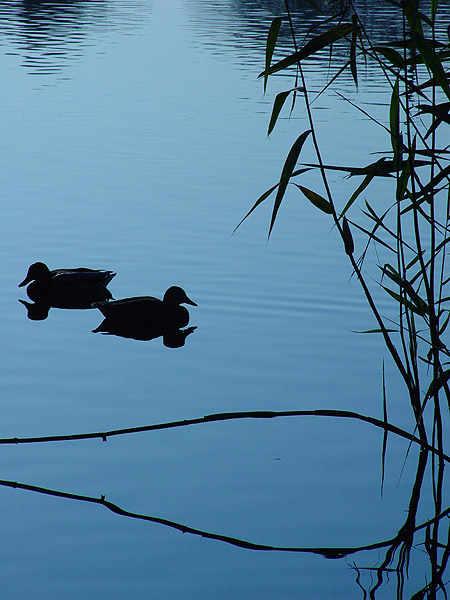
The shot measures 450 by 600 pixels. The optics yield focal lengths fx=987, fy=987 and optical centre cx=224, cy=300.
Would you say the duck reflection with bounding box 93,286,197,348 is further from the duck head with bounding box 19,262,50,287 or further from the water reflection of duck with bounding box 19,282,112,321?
the duck head with bounding box 19,262,50,287

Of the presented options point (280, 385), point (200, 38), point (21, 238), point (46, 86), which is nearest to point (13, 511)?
point (280, 385)

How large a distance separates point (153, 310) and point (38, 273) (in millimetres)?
1125

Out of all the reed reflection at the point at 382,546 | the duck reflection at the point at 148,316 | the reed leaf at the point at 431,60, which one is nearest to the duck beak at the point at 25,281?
the duck reflection at the point at 148,316

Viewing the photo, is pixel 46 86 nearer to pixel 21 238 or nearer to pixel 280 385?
pixel 21 238

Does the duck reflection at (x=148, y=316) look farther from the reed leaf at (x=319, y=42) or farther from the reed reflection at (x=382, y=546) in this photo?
the reed leaf at (x=319, y=42)

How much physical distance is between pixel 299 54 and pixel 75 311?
420cm

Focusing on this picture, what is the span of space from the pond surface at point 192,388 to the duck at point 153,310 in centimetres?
15

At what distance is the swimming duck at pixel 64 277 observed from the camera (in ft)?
23.3

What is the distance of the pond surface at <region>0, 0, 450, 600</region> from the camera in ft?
11.7

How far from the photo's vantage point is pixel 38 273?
23.8 ft

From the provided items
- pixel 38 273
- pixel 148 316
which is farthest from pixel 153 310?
pixel 38 273

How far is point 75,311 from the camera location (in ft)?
23.7

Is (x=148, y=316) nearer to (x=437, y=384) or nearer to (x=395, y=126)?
(x=437, y=384)

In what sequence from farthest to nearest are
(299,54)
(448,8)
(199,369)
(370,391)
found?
(448,8), (199,369), (370,391), (299,54)
